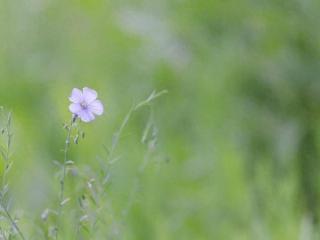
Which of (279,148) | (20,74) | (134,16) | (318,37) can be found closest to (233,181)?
(279,148)

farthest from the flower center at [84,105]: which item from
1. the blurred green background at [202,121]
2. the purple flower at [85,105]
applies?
the blurred green background at [202,121]

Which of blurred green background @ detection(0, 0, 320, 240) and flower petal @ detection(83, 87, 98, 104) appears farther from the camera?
blurred green background @ detection(0, 0, 320, 240)

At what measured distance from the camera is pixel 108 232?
342cm

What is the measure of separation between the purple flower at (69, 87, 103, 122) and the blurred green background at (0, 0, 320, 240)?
132 cm

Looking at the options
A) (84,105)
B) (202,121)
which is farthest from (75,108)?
(202,121)

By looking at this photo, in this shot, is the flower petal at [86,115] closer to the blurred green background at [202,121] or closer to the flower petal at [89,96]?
the flower petal at [89,96]

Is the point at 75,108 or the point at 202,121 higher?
the point at 202,121

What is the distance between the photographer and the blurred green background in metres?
4.30

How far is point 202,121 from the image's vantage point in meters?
4.70

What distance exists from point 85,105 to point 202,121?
2128mm

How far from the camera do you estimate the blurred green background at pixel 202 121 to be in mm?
4301

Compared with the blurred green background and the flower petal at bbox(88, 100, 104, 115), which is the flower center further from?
the blurred green background

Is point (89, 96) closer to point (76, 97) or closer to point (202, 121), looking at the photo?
point (76, 97)

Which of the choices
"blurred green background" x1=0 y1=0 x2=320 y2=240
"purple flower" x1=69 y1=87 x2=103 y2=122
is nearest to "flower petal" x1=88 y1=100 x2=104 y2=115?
"purple flower" x1=69 y1=87 x2=103 y2=122
